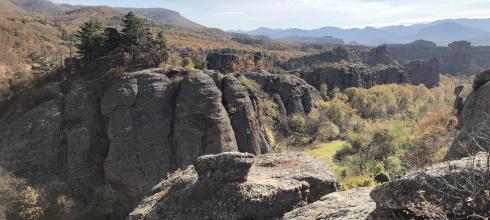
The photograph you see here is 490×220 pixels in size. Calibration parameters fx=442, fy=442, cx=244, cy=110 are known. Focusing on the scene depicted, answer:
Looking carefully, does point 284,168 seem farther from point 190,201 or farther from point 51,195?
point 51,195

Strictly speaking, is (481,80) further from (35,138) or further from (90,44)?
(90,44)

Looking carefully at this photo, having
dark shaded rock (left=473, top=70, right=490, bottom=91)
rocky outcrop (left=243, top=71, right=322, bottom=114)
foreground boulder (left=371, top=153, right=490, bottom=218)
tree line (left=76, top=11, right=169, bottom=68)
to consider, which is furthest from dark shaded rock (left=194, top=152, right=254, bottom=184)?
rocky outcrop (left=243, top=71, right=322, bottom=114)

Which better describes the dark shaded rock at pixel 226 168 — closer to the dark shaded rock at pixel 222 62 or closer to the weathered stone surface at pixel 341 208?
the weathered stone surface at pixel 341 208

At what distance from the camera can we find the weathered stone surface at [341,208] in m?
15.6

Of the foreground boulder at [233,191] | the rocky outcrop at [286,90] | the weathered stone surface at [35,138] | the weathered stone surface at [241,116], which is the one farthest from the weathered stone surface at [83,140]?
the rocky outcrop at [286,90]

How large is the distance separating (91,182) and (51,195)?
468cm

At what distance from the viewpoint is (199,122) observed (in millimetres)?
54312

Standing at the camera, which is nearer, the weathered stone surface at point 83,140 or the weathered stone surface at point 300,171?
the weathered stone surface at point 300,171

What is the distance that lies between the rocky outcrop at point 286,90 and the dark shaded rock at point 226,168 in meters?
108

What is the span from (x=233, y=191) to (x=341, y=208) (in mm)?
4871

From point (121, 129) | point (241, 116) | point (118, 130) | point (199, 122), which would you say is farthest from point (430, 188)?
point (241, 116)

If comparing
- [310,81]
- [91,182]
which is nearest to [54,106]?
[91,182]

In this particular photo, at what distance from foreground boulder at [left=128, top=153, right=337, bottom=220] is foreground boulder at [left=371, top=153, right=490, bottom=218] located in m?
5.36

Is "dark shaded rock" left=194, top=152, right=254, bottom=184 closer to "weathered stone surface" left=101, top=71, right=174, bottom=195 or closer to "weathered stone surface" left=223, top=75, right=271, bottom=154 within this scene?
"weathered stone surface" left=101, top=71, right=174, bottom=195
